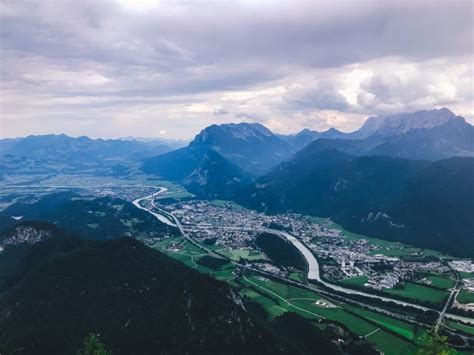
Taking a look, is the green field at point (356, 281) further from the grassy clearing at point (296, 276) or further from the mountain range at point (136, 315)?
the mountain range at point (136, 315)

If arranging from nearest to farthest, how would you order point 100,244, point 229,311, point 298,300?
1. point 229,311
2. point 100,244
3. point 298,300

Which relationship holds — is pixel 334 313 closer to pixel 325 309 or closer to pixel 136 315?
pixel 325 309

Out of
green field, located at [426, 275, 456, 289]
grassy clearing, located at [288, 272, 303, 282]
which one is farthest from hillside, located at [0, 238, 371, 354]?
green field, located at [426, 275, 456, 289]

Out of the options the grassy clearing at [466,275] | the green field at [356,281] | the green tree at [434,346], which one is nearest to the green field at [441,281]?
the grassy clearing at [466,275]

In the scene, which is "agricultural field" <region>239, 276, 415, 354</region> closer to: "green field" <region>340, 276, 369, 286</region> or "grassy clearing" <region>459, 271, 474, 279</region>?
"green field" <region>340, 276, 369, 286</region>

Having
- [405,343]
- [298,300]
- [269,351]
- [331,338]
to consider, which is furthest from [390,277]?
[269,351]

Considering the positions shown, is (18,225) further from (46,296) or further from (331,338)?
(331,338)
